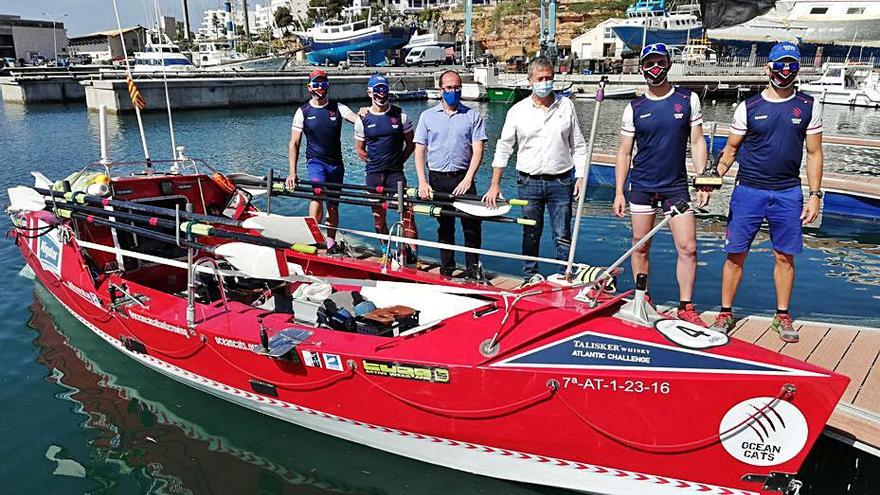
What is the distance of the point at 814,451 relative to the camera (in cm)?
487

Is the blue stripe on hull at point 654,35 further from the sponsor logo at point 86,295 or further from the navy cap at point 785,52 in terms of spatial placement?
the sponsor logo at point 86,295

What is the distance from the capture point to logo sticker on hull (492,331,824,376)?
3535 millimetres

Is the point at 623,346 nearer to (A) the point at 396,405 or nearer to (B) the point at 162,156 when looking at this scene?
(A) the point at 396,405

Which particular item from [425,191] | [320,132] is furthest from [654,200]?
[320,132]

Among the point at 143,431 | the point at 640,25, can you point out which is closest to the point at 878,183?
the point at 143,431

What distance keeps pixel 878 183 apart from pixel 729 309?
33.5 feet

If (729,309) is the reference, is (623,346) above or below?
above

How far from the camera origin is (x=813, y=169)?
4.82m

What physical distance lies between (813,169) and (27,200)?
8.27 m

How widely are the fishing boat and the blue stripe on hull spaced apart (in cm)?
2554

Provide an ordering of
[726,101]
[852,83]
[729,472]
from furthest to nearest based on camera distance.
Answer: [726,101], [852,83], [729,472]

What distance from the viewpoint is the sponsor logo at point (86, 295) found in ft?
20.7

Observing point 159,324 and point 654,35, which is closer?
point 159,324

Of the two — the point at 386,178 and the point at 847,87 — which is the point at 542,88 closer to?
the point at 386,178
